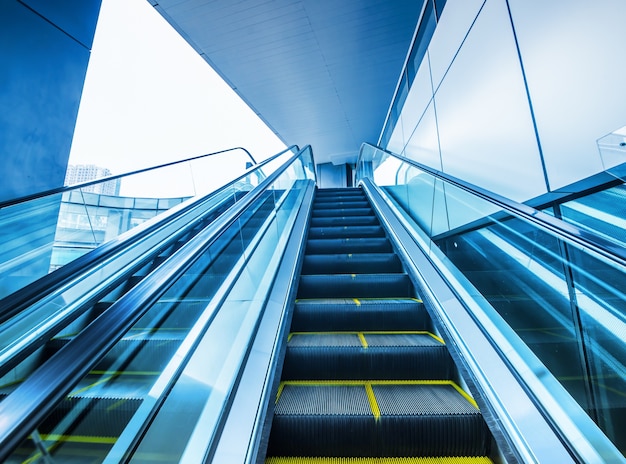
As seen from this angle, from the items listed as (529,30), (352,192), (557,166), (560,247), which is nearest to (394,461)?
(560,247)

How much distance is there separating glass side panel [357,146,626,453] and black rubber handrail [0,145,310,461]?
1621mm

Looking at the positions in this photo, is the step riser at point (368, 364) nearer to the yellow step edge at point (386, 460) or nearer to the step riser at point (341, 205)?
the yellow step edge at point (386, 460)

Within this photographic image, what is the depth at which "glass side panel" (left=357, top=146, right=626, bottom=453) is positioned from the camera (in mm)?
1210

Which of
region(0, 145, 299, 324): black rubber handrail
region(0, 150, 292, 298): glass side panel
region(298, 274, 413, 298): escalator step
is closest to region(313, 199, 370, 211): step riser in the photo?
region(0, 150, 292, 298): glass side panel

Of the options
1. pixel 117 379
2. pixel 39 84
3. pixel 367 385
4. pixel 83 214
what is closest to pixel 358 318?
pixel 367 385

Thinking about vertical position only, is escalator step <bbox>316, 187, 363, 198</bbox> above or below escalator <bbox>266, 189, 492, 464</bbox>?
above

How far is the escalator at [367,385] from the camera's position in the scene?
1.45 metres

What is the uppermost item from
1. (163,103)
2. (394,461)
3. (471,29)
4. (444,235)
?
(163,103)

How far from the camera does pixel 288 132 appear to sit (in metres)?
10.3

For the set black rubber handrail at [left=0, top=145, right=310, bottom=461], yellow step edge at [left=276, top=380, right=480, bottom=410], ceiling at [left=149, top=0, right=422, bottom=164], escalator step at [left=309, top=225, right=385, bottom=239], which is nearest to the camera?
black rubber handrail at [left=0, top=145, right=310, bottom=461]

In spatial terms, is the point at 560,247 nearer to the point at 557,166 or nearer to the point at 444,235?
the point at 557,166

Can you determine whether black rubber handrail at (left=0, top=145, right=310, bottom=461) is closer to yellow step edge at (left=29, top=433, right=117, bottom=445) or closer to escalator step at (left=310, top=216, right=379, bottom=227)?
yellow step edge at (left=29, top=433, right=117, bottom=445)

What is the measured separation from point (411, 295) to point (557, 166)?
1377mm

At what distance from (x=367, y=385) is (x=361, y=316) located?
22.5 inches
